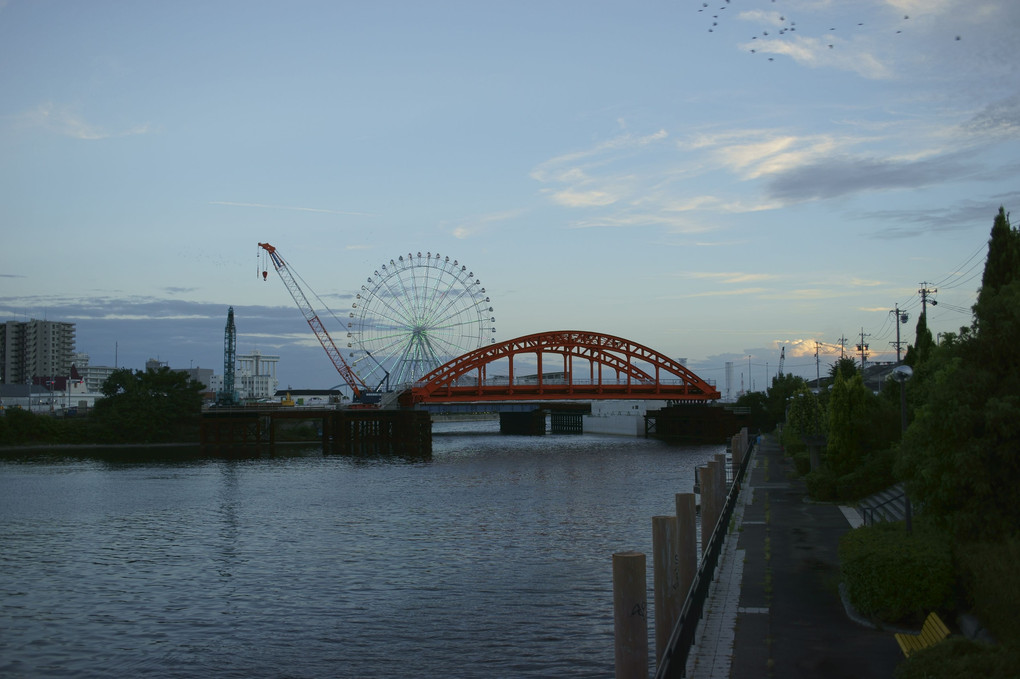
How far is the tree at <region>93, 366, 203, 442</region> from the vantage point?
12812 centimetres

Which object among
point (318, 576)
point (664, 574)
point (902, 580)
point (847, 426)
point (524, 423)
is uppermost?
point (847, 426)

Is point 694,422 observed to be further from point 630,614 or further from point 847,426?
point 630,614

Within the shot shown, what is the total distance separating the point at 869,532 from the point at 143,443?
4804 inches

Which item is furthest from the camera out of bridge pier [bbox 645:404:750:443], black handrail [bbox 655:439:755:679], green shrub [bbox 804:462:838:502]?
bridge pier [bbox 645:404:750:443]

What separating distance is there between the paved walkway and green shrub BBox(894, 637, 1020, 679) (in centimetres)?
247

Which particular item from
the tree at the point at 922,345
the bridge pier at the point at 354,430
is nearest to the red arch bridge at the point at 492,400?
the bridge pier at the point at 354,430

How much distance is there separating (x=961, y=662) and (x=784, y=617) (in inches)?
278

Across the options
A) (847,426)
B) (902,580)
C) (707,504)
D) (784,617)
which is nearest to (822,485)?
(847,426)

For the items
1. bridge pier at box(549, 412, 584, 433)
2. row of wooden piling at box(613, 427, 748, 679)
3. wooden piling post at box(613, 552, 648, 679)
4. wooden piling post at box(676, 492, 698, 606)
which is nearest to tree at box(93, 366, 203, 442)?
bridge pier at box(549, 412, 584, 433)

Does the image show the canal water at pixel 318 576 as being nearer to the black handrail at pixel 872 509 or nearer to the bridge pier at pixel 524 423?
the black handrail at pixel 872 509

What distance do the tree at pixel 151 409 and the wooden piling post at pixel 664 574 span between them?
403 feet

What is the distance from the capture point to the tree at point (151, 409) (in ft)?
420

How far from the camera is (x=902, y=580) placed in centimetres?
1858

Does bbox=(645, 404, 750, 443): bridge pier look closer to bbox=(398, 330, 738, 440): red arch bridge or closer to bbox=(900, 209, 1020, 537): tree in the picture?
bbox=(398, 330, 738, 440): red arch bridge
